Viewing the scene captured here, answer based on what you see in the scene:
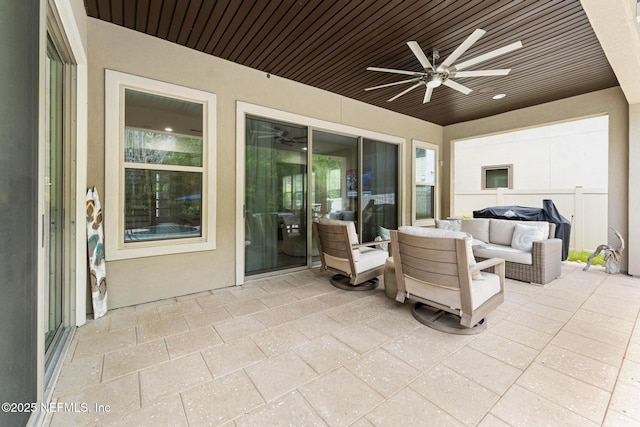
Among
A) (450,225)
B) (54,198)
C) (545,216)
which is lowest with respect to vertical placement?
(450,225)

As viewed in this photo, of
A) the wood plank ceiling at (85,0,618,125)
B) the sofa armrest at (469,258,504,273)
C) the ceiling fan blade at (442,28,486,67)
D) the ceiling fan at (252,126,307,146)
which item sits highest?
the wood plank ceiling at (85,0,618,125)

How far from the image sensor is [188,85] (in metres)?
3.29

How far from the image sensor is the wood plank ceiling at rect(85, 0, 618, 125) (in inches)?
103

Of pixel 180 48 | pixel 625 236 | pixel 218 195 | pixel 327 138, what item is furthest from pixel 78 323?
pixel 625 236

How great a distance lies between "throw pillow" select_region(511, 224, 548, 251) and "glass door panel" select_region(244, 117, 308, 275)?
130 inches

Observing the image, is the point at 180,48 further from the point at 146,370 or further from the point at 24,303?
the point at 146,370

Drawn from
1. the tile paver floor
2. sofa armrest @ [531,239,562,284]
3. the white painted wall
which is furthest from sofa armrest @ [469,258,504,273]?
the white painted wall

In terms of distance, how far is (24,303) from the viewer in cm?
128

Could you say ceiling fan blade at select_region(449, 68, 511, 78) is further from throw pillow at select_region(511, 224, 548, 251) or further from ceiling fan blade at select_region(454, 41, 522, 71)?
throw pillow at select_region(511, 224, 548, 251)

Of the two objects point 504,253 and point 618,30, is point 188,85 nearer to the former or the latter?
point 618,30

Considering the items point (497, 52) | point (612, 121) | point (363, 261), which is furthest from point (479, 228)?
point (497, 52)

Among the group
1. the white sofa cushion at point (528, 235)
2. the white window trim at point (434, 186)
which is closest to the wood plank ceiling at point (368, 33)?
the white window trim at point (434, 186)

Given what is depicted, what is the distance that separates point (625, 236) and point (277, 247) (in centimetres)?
549

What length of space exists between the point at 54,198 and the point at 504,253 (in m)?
5.40
